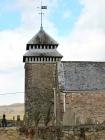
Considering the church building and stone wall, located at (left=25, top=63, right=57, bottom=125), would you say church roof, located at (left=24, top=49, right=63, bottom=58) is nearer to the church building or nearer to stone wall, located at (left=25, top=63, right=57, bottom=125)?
the church building

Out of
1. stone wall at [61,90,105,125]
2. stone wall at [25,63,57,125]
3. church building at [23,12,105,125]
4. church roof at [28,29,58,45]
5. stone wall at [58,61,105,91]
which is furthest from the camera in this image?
church roof at [28,29,58,45]

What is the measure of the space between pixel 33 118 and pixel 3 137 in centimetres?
1846

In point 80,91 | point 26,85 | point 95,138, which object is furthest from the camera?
point 26,85

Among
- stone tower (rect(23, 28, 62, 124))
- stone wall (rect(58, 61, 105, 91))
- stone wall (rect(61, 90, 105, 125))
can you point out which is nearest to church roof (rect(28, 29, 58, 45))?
stone tower (rect(23, 28, 62, 124))

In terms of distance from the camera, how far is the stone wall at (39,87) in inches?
2136

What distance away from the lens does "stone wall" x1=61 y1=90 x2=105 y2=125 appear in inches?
2008

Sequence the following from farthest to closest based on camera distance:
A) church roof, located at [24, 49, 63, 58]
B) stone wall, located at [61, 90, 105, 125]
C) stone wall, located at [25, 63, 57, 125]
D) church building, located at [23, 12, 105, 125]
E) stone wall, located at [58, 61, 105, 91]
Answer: church roof, located at [24, 49, 63, 58]
stone wall, located at [25, 63, 57, 125]
stone wall, located at [58, 61, 105, 91]
church building, located at [23, 12, 105, 125]
stone wall, located at [61, 90, 105, 125]

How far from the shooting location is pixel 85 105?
51.4 metres

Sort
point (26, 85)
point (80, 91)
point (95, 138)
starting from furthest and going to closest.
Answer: point (26, 85)
point (80, 91)
point (95, 138)

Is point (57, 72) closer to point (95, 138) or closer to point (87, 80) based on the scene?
point (87, 80)

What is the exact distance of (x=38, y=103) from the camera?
178 feet

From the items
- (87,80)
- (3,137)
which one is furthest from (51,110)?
(3,137)

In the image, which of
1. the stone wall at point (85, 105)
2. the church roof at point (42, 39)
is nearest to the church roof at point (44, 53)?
the church roof at point (42, 39)

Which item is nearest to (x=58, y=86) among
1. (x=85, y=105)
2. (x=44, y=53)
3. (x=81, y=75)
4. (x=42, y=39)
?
(x=81, y=75)
